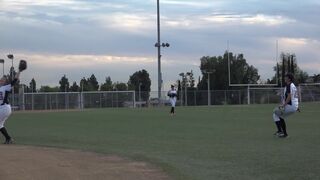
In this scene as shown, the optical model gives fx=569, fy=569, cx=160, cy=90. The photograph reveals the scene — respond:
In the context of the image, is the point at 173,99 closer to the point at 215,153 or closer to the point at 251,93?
the point at 215,153

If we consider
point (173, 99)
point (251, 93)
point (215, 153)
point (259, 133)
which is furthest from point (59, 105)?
point (215, 153)

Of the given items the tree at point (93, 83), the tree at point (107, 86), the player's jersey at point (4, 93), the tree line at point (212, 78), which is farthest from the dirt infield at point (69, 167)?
the tree at point (93, 83)

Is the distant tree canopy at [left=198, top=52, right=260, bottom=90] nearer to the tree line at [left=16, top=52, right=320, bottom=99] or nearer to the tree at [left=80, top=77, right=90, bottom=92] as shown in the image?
the tree line at [left=16, top=52, right=320, bottom=99]

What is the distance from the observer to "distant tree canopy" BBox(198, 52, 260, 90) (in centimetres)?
11112

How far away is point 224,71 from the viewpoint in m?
113

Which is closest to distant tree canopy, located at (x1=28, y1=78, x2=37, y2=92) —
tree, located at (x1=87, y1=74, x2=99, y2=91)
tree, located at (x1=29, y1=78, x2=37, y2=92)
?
tree, located at (x1=29, y1=78, x2=37, y2=92)

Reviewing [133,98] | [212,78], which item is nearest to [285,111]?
[133,98]

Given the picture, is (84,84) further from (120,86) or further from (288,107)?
(288,107)

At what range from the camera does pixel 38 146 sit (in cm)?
1471

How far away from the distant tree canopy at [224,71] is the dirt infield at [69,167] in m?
95.6

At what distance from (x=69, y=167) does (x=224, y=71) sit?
103 m

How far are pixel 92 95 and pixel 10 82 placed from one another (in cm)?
5219

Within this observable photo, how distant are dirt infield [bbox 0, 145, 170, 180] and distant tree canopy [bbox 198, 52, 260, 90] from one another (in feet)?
314

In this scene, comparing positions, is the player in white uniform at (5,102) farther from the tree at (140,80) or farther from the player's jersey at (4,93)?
the tree at (140,80)
